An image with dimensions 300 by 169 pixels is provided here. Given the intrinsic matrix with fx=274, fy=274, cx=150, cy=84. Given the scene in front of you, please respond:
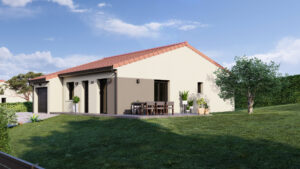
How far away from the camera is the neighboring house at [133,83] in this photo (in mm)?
17359

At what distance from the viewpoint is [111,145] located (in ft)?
32.1

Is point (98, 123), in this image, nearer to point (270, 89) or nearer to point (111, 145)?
point (111, 145)

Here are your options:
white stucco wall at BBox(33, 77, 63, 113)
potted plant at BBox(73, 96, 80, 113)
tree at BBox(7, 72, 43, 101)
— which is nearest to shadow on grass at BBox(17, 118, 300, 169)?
potted plant at BBox(73, 96, 80, 113)

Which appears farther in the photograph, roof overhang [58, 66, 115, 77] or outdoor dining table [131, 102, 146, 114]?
roof overhang [58, 66, 115, 77]

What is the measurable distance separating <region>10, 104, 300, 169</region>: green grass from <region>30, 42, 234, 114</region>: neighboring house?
3.96 m

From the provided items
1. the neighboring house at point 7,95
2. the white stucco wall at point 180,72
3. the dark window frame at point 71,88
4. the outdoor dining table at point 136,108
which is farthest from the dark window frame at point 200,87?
the neighboring house at point 7,95

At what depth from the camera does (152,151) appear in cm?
848

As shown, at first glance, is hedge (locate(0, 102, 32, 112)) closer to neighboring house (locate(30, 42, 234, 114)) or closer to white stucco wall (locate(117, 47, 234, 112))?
neighboring house (locate(30, 42, 234, 114))

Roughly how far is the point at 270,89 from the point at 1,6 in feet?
66.7

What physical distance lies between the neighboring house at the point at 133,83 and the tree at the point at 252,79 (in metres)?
3.61

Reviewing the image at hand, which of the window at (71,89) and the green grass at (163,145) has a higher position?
the window at (71,89)

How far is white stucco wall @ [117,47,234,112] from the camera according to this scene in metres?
18.3

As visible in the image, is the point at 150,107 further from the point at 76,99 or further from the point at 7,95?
the point at 7,95

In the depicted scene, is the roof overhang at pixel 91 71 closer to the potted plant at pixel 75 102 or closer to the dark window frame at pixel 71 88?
the dark window frame at pixel 71 88
